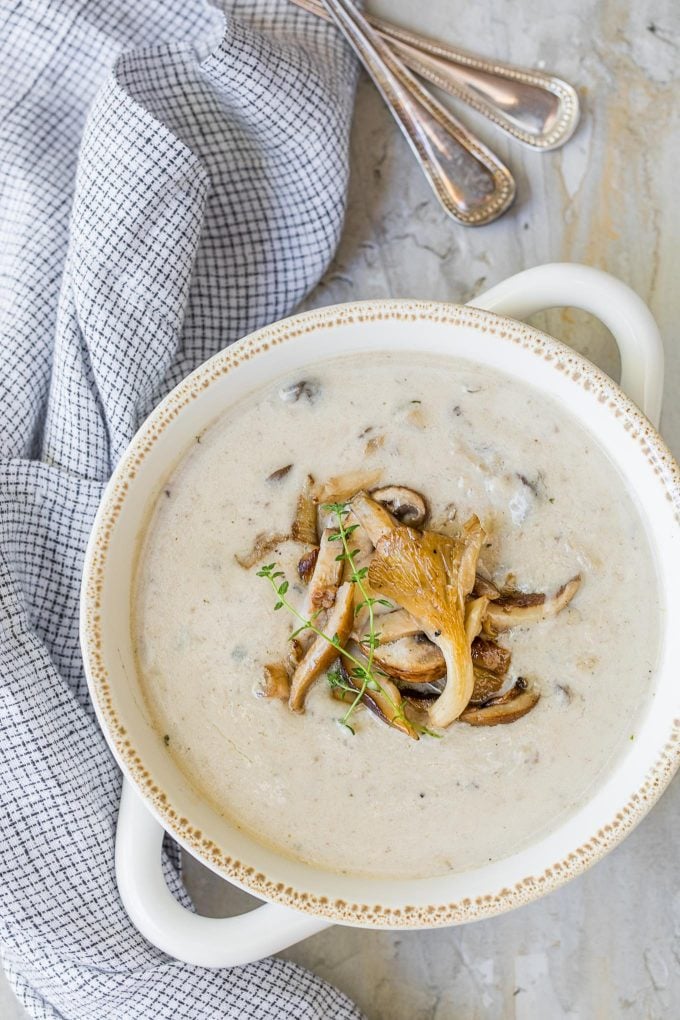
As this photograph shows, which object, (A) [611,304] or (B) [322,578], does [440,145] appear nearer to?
(A) [611,304]

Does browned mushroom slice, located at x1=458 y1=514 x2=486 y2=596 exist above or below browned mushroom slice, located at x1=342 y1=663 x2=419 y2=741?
above

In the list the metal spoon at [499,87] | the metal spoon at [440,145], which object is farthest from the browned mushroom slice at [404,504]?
the metal spoon at [499,87]

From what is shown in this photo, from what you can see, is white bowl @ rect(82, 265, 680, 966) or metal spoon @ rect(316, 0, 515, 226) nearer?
white bowl @ rect(82, 265, 680, 966)

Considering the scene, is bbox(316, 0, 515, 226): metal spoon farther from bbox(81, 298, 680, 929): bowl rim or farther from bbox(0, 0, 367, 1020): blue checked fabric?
bbox(81, 298, 680, 929): bowl rim

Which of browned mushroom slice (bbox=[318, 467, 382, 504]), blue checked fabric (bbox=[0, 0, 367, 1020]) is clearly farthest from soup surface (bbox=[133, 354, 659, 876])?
blue checked fabric (bbox=[0, 0, 367, 1020])

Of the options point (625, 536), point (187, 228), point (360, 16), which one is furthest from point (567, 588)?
point (360, 16)
